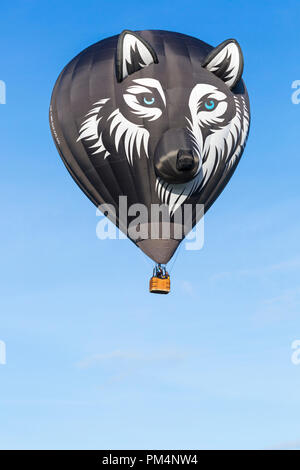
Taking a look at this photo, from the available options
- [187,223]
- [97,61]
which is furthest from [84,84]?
[187,223]

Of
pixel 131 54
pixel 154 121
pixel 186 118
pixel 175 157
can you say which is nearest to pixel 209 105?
pixel 186 118

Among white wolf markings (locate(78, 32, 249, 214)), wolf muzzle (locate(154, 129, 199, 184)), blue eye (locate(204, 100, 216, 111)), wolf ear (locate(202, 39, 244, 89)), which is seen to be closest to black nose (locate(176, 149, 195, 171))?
wolf muzzle (locate(154, 129, 199, 184))

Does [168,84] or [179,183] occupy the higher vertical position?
[168,84]

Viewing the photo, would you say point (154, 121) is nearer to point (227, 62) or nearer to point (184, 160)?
point (184, 160)

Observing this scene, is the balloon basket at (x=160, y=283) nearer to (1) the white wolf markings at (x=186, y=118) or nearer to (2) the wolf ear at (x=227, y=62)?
(1) the white wolf markings at (x=186, y=118)

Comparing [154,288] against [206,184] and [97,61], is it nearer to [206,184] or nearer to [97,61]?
[206,184]

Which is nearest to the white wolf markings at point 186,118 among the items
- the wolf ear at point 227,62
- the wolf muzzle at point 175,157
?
the wolf ear at point 227,62

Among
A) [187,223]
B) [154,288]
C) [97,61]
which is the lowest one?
[154,288]

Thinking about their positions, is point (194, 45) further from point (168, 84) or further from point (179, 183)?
point (179, 183)
